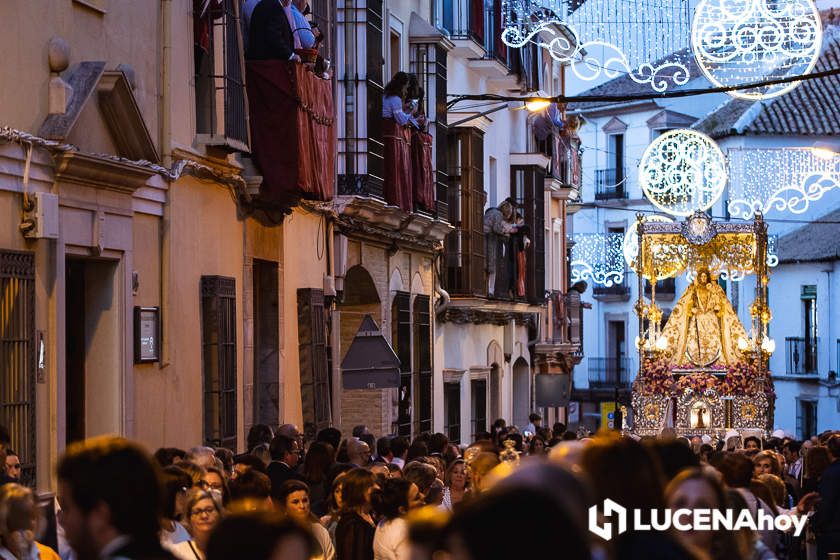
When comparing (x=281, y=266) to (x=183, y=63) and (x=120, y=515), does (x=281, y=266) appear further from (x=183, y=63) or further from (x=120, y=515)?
(x=120, y=515)

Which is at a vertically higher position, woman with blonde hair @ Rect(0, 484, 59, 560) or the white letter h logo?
the white letter h logo

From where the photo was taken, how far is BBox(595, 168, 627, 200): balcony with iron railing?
191ft

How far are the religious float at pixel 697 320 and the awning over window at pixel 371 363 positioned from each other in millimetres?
13388

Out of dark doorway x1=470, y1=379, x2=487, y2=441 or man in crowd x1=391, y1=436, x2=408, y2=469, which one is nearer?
man in crowd x1=391, y1=436, x2=408, y2=469

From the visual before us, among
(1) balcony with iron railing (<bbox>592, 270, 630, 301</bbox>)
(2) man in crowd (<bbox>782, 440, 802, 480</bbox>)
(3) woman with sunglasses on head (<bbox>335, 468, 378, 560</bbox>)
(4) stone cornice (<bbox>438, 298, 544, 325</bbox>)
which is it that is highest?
(1) balcony with iron railing (<bbox>592, 270, 630, 301</bbox>)

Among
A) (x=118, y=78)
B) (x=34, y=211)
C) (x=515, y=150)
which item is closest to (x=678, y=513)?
(x=34, y=211)

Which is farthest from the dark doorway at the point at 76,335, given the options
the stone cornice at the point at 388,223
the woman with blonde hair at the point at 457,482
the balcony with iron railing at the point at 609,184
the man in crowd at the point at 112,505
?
the balcony with iron railing at the point at 609,184

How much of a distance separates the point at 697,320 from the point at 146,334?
729 inches

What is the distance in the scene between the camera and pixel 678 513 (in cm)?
597

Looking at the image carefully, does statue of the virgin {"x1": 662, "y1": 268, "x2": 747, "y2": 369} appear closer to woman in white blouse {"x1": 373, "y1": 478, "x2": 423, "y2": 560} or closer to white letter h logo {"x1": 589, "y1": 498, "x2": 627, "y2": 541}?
woman in white blouse {"x1": 373, "y1": 478, "x2": 423, "y2": 560}

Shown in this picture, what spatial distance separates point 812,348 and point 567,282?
9078 mm

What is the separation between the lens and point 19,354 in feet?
39.9

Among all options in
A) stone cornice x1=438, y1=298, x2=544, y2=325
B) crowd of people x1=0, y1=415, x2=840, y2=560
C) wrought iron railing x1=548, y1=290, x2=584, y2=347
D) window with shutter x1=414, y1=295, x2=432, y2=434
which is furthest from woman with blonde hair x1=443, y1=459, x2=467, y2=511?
wrought iron railing x1=548, y1=290, x2=584, y2=347

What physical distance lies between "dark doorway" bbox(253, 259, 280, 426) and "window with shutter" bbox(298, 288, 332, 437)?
2.48ft
